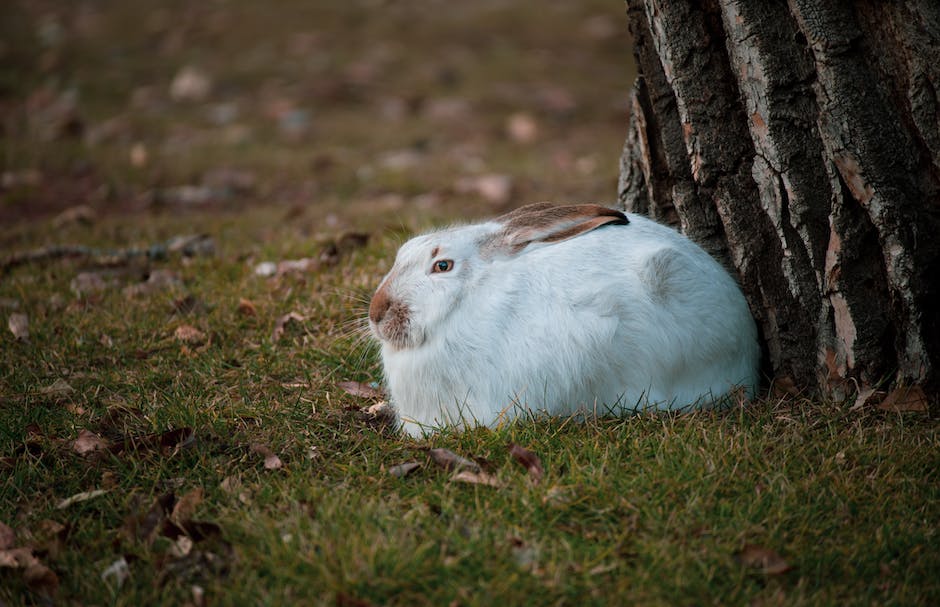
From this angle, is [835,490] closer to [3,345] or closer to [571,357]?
[571,357]

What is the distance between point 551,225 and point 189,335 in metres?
1.82

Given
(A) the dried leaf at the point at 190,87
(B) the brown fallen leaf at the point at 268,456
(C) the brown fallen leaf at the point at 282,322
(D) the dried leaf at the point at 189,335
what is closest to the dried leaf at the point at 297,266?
(C) the brown fallen leaf at the point at 282,322

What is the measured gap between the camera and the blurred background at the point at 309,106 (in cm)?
722

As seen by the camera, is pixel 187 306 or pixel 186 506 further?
pixel 187 306

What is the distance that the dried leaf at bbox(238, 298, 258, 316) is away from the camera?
4.29 meters

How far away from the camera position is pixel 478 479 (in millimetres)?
2758

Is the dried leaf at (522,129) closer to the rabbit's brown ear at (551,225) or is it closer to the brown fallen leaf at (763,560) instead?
the rabbit's brown ear at (551,225)

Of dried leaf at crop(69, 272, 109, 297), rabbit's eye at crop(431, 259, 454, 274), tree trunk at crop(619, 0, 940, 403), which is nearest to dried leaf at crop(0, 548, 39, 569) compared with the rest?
rabbit's eye at crop(431, 259, 454, 274)

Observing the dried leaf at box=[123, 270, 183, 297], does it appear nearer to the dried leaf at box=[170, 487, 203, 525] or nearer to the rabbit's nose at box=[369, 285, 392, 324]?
the rabbit's nose at box=[369, 285, 392, 324]

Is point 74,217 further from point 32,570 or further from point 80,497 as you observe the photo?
point 32,570

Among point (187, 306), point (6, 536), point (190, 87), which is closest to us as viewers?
point (6, 536)

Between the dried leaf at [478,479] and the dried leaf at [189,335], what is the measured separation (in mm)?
1795

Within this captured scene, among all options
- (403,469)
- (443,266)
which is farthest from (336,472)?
(443,266)

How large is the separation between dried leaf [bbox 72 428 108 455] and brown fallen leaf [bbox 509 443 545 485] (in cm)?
138
